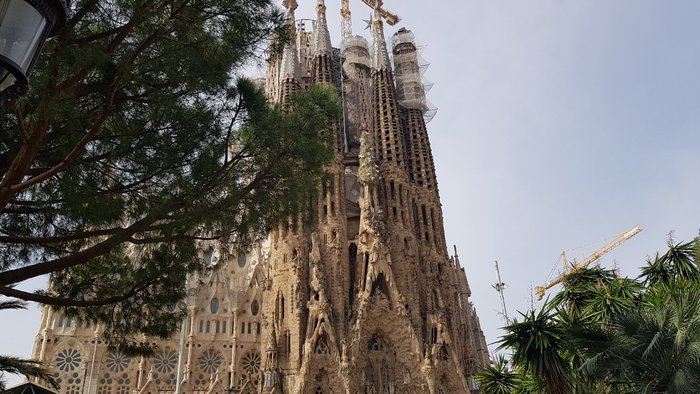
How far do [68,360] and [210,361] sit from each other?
6.30 metres

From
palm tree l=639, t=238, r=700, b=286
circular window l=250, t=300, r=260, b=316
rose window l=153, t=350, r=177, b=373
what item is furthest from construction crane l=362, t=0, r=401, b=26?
palm tree l=639, t=238, r=700, b=286

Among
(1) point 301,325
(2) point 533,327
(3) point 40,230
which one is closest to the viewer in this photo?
(3) point 40,230

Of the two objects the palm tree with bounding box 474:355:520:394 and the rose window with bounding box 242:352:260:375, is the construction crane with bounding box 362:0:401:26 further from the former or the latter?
the palm tree with bounding box 474:355:520:394

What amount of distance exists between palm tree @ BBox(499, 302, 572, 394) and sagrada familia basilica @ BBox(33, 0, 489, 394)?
1338 cm

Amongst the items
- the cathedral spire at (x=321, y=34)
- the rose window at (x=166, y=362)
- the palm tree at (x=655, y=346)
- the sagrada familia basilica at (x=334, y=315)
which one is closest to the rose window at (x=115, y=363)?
the sagrada familia basilica at (x=334, y=315)

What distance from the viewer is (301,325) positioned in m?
24.3

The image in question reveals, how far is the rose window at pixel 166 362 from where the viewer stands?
25781mm

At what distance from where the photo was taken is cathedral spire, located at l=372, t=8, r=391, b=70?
33594mm

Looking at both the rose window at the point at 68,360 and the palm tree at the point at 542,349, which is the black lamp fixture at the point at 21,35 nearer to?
the palm tree at the point at 542,349

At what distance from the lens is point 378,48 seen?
3438cm

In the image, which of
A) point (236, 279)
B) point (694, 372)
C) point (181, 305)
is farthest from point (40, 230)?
point (236, 279)

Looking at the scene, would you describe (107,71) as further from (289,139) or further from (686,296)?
(686,296)

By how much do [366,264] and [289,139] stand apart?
719 inches

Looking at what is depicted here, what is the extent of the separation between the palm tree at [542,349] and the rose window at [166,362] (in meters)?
19.9
